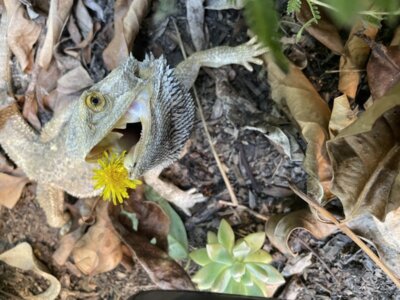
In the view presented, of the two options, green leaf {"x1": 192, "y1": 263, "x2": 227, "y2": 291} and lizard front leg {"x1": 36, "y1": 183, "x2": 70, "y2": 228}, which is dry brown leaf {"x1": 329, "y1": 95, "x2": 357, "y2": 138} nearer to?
green leaf {"x1": 192, "y1": 263, "x2": 227, "y2": 291}

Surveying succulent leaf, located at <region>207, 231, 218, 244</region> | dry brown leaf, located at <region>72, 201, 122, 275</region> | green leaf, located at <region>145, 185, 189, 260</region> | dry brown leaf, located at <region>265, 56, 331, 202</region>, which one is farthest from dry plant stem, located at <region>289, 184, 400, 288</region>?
dry brown leaf, located at <region>72, 201, 122, 275</region>

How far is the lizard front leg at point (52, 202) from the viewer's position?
2.12 metres

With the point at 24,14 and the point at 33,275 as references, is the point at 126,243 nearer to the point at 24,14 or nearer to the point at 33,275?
the point at 33,275

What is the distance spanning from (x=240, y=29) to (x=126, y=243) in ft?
3.07

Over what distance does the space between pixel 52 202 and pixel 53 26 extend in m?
0.72

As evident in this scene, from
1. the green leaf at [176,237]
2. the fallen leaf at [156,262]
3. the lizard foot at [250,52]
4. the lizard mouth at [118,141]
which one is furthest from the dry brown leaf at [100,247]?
the lizard foot at [250,52]

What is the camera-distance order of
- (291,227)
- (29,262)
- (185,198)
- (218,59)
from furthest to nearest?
(29,262) → (185,198) → (218,59) → (291,227)

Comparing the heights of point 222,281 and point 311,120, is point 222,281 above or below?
below

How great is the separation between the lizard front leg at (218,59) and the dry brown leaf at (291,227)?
0.54 metres

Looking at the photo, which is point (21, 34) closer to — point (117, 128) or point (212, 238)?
point (117, 128)

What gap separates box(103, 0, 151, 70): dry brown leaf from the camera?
187 centimetres

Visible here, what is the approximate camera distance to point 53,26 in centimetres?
198

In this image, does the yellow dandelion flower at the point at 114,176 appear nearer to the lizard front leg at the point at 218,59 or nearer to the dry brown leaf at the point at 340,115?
the lizard front leg at the point at 218,59

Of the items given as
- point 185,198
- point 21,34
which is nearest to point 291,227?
point 185,198
